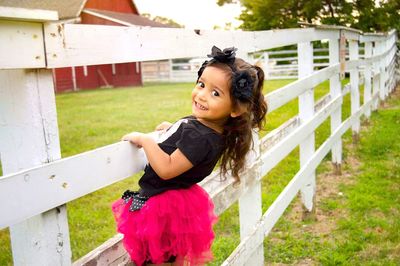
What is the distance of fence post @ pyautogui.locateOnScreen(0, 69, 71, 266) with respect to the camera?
132cm

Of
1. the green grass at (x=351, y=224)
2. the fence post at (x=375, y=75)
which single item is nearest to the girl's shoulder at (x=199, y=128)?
the green grass at (x=351, y=224)

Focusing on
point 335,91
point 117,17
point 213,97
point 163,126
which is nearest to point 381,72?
point 335,91

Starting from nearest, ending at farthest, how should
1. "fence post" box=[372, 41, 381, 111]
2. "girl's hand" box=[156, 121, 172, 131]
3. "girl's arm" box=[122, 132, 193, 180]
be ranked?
"girl's arm" box=[122, 132, 193, 180]
"girl's hand" box=[156, 121, 172, 131]
"fence post" box=[372, 41, 381, 111]

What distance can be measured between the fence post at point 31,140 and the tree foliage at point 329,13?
22.2 metres

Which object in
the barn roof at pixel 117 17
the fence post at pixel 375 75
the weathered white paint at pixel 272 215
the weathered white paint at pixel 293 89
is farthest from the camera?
the barn roof at pixel 117 17

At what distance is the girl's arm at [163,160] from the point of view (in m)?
1.70

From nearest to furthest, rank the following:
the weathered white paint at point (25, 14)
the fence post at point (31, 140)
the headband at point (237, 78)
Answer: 1. the weathered white paint at point (25, 14)
2. the fence post at point (31, 140)
3. the headband at point (237, 78)

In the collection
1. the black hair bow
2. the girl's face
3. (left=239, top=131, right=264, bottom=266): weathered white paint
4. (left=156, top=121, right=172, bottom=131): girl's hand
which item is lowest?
(left=239, top=131, right=264, bottom=266): weathered white paint

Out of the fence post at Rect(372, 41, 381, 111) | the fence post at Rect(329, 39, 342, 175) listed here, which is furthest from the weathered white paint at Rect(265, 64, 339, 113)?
the fence post at Rect(372, 41, 381, 111)

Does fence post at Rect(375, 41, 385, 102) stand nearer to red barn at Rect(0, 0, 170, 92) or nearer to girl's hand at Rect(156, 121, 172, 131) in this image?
girl's hand at Rect(156, 121, 172, 131)

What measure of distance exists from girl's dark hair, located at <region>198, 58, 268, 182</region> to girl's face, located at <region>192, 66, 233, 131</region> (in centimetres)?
2

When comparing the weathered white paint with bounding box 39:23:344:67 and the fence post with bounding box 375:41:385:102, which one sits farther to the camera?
the fence post with bounding box 375:41:385:102

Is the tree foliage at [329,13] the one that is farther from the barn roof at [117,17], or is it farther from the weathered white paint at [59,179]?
the weathered white paint at [59,179]

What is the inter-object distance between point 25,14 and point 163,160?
0.69 m
